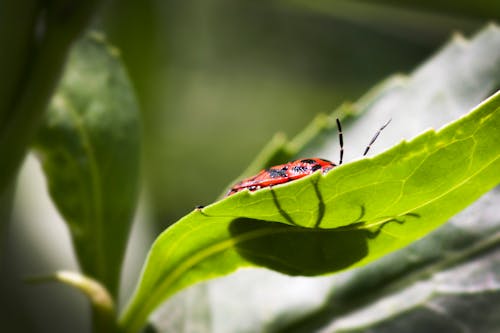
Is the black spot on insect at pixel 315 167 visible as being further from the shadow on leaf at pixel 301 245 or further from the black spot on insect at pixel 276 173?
the shadow on leaf at pixel 301 245

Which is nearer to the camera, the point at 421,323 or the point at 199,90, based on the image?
the point at 421,323

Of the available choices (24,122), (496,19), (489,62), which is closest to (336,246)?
(24,122)

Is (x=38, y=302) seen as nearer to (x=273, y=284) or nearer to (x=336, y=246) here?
(x=273, y=284)

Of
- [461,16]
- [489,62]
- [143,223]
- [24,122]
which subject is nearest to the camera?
[24,122]

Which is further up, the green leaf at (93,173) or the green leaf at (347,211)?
the green leaf at (93,173)

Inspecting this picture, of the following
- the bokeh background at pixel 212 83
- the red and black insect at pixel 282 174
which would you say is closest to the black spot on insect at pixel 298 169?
the red and black insect at pixel 282 174

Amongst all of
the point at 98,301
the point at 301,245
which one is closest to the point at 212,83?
the point at 98,301
